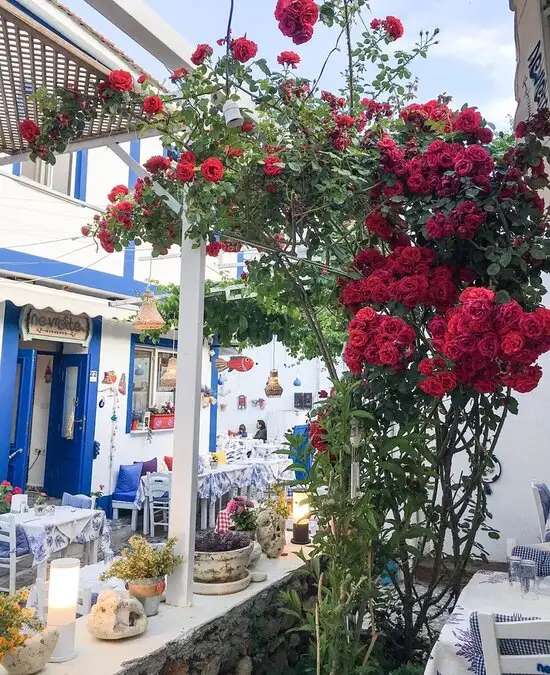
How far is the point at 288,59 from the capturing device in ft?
7.65

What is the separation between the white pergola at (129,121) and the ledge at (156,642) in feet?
0.34

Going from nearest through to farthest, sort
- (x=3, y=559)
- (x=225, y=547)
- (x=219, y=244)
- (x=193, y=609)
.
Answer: (x=193, y=609) → (x=225, y=547) → (x=219, y=244) → (x=3, y=559)

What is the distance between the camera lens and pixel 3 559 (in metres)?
4.64

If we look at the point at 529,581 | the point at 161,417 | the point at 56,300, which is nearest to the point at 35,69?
the point at 529,581

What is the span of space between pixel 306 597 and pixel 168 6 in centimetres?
307

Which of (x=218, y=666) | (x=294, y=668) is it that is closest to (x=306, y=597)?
(x=294, y=668)

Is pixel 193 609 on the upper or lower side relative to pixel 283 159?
lower

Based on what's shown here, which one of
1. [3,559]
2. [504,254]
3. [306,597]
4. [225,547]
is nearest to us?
[504,254]

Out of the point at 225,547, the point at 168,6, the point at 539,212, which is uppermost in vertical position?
the point at 168,6

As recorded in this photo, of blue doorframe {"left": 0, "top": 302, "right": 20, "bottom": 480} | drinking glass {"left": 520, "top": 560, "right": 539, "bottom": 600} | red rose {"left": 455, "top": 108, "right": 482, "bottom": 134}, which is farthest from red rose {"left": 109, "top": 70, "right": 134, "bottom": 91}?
blue doorframe {"left": 0, "top": 302, "right": 20, "bottom": 480}

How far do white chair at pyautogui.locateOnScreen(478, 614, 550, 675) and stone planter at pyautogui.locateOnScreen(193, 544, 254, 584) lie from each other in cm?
125

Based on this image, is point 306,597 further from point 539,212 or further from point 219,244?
point 539,212

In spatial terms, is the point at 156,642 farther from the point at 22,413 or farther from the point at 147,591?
the point at 22,413

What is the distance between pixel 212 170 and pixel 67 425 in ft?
22.4
